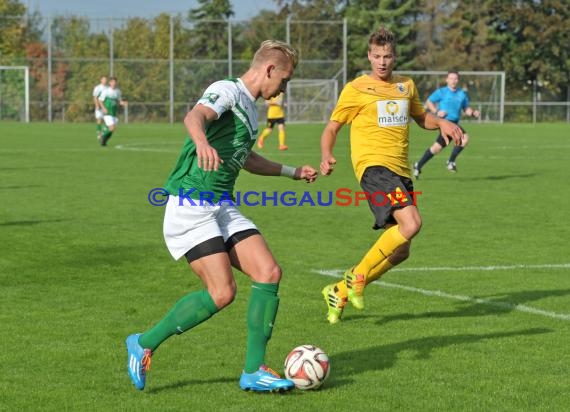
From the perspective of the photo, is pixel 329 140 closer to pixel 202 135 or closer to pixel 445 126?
pixel 445 126

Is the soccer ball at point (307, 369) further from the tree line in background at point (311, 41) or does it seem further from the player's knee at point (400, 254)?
the tree line in background at point (311, 41)

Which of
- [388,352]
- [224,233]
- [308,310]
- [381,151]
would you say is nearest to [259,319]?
[224,233]

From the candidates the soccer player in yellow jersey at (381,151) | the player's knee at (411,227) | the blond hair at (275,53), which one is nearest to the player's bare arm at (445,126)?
the soccer player in yellow jersey at (381,151)

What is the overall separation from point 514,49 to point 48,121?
32.2 m

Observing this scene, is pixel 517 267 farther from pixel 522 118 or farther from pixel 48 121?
pixel 522 118

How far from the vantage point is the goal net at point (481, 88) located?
5638 cm

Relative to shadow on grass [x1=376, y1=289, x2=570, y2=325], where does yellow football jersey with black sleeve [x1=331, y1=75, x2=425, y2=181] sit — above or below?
above

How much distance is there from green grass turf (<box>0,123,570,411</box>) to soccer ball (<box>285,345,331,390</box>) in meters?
0.07

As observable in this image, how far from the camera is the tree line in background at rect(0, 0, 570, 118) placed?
180ft

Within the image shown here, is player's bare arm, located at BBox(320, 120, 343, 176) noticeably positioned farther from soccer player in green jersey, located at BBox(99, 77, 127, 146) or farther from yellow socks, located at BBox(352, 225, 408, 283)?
soccer player in green jersey, located at BBox(99, 77, 127, 146)

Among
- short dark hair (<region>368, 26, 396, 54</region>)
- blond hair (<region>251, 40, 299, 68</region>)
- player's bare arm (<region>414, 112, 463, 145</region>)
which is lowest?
player's bare arm (<region>414, 112, 463, 145</region>)

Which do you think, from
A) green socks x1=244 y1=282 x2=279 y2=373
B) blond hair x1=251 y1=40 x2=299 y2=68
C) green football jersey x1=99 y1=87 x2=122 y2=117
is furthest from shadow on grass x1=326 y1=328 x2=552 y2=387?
green football jersey x1=99 y1=87 x2=122 y2=117

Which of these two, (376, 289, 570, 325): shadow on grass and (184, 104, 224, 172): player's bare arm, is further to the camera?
(376, 289, 570, 325): shadow on grass

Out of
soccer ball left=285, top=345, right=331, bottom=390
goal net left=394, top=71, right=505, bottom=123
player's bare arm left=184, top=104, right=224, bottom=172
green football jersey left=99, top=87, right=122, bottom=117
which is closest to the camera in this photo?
player's bare arm left=184, top=104, right=224, bottom=172
